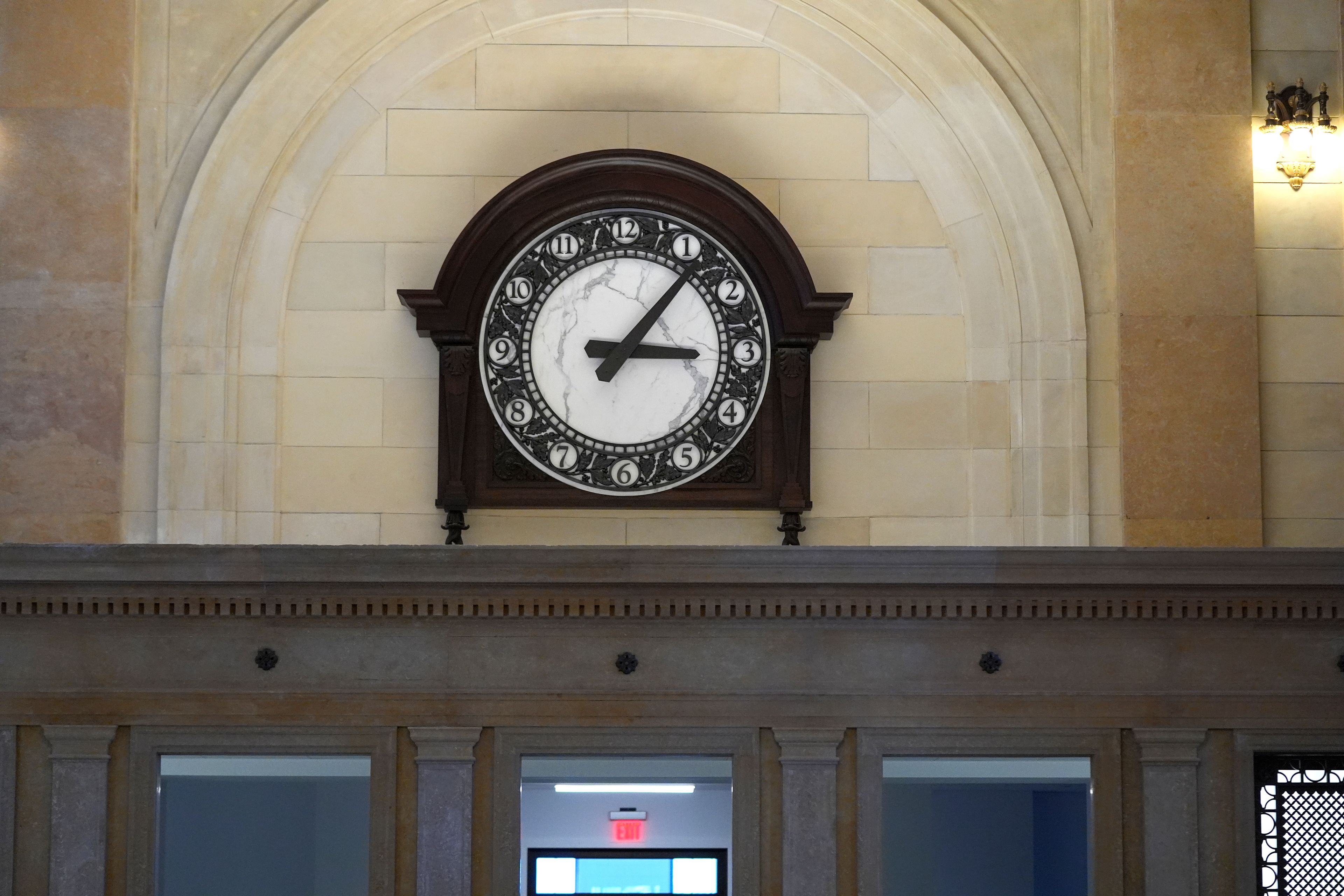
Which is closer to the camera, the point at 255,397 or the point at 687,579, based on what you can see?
the point at 687,579

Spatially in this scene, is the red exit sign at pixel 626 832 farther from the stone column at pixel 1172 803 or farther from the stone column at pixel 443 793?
the stone column at pixel 1172 803

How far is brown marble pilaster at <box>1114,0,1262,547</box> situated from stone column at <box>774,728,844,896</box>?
1.92 meters

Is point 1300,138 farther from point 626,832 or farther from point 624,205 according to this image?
point 626,832

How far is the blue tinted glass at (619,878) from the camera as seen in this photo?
5.62 m

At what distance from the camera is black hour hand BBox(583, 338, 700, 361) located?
6816mm

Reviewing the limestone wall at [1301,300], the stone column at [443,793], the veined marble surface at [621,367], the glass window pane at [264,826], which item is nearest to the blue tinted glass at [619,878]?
the stone column at [443,793]

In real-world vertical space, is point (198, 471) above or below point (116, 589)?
above

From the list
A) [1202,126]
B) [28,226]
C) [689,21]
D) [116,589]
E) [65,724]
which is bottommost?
[65,724]

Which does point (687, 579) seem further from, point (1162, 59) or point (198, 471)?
point (1162, 59)

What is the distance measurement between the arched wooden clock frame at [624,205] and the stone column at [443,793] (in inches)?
51.8

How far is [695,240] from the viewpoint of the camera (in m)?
6.92

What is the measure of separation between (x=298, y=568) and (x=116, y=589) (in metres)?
0.68

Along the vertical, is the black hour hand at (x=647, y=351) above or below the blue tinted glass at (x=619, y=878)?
above

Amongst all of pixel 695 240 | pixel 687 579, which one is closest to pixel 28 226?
pixel 695 240
